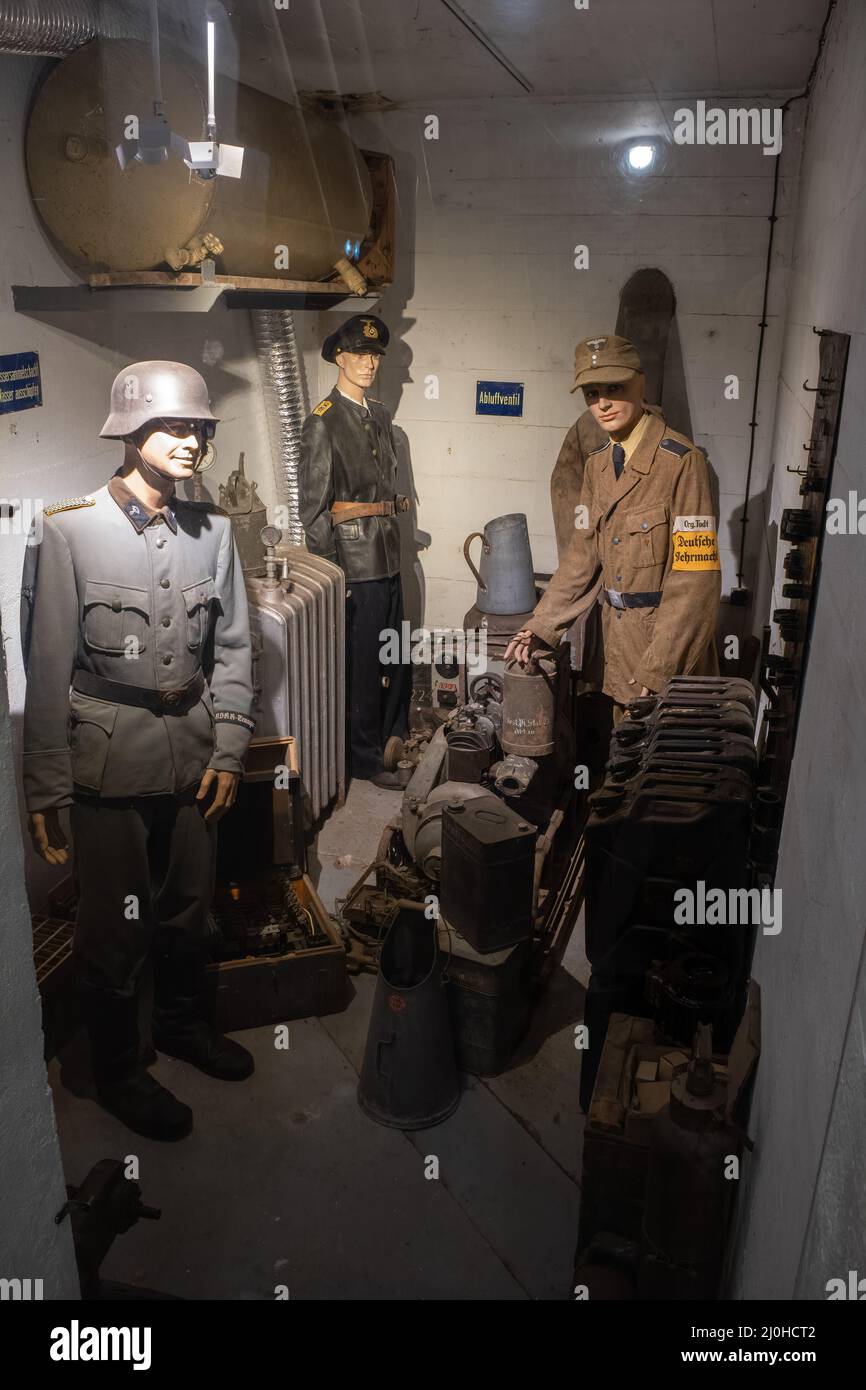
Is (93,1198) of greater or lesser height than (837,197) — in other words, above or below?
below

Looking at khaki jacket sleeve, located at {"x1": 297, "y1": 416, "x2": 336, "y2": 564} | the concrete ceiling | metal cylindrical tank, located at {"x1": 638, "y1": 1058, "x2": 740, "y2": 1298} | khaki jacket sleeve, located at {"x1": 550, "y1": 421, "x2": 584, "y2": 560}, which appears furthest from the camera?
khaki jacket sleeve, located at {"x1": 297, "y1": 416, "x2": 336, "y2": 564}

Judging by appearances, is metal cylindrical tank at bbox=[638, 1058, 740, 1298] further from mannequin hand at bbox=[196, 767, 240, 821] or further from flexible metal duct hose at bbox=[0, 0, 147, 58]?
flexible metal duct hose at bbox=[0, 0, 147, 58]

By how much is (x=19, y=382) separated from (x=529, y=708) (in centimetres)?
208

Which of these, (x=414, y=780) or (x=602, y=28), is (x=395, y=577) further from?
(x=602, y=28)

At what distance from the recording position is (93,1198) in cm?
174

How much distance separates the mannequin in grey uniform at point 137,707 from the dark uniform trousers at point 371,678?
5.78 ft

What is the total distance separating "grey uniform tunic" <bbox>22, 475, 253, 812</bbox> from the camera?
2.67 m

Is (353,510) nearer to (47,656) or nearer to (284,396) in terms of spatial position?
(284,396)

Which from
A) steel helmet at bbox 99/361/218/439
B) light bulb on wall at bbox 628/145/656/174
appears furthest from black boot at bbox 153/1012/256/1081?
light bulb on wall at bbox 628/145/656/174

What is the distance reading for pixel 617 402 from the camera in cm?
376

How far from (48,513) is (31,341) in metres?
0.81

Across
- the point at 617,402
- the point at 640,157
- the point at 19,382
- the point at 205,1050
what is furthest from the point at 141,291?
the point at 640,157

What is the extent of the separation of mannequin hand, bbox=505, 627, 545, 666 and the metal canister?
0.03 metres
